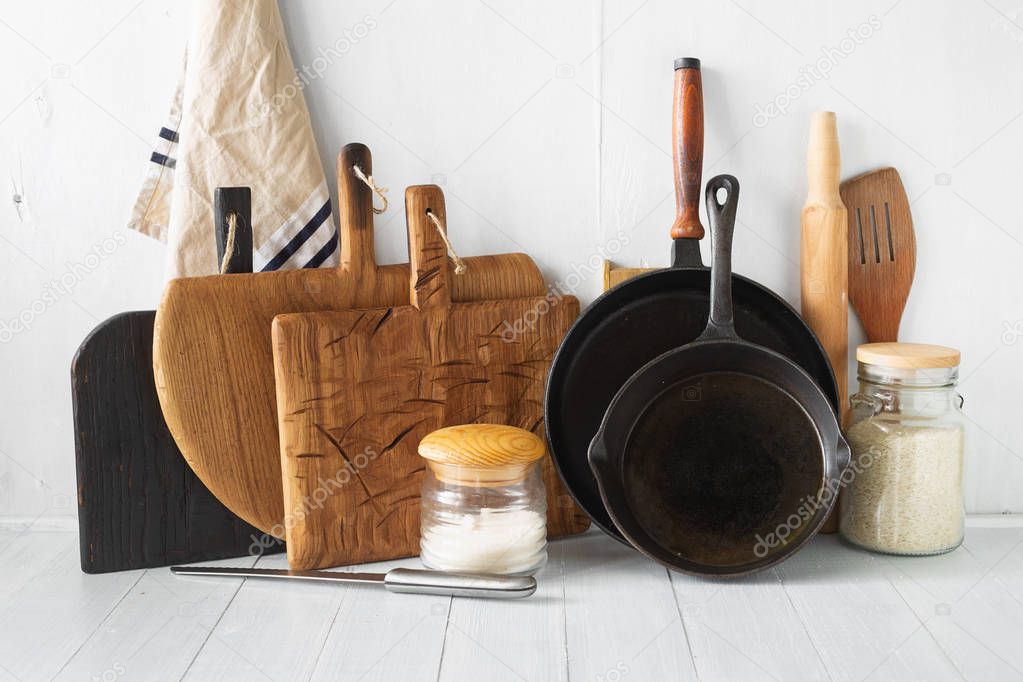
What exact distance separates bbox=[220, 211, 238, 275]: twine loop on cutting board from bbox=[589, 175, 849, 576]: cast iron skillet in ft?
1.34

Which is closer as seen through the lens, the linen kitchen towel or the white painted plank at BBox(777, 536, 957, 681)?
the white painted plank at BBox(777, 536, 957, 681)

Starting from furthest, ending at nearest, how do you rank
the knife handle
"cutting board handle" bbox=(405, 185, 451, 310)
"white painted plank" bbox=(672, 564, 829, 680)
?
"cutting board handle" bbox=(405, 185, 451, 310), the knife handle, "white painted plank" bbox=(672, 564, 829, 680)

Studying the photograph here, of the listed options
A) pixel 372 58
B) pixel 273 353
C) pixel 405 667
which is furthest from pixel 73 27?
pixel 405 667

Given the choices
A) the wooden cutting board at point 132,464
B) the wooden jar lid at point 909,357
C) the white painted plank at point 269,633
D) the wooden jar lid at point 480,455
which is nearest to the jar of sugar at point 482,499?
the wooden jar lid at point 480,455

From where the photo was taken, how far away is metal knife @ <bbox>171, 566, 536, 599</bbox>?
0.84 m

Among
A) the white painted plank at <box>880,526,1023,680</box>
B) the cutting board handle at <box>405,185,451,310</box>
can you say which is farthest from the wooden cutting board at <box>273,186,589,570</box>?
the white painted plank at <box>880,526,1023,680</box>

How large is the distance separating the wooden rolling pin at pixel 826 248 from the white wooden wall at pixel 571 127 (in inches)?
1.4

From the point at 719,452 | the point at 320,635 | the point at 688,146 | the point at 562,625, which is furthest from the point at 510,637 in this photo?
the point at 688,146

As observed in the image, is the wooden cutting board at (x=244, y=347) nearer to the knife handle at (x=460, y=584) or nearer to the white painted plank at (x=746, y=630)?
the knife handle at (x=460, y=584)

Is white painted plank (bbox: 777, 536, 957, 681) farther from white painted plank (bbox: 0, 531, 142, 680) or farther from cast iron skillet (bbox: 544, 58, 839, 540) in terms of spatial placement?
white painted plank (bbox: 0, 531, 142, 680)

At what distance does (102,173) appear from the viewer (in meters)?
1.02

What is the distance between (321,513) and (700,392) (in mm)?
396

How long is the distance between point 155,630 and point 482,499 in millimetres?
309

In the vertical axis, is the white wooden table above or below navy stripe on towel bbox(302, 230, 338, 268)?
below
